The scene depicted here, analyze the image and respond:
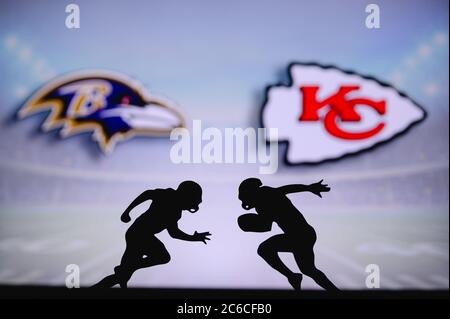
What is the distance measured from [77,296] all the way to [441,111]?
326cm

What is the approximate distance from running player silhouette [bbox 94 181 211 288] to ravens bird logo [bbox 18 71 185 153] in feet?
1.68

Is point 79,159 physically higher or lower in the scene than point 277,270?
higher

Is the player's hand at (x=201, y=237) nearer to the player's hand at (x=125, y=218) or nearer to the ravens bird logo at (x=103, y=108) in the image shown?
the player's hand at (x=125, y=218)

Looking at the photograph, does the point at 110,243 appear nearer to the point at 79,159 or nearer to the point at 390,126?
the point at 79,159

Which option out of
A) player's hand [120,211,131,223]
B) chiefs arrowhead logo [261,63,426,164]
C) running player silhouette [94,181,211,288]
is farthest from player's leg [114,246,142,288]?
chiefs arrowhead logo [261,63,426,164]

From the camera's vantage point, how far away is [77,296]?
3490mm

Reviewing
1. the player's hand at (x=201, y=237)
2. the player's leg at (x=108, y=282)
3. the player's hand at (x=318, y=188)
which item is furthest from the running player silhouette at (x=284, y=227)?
the player's leg at (x=108, y=282)

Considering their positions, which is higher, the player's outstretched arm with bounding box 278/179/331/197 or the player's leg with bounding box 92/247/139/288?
the player's outstretched arm with bounding box 278/179/331/197

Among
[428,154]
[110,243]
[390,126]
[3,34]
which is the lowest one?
[110,243]

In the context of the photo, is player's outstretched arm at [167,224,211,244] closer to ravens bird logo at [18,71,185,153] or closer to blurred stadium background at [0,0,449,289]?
blurred stadium background at [0,0,449,289]

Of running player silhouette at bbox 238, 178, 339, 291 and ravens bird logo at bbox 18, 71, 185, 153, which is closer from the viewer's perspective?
running player silhouette at bbox 238, 178, 339, 291

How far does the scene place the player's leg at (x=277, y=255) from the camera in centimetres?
344

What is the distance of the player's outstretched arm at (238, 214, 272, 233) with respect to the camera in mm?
3484
